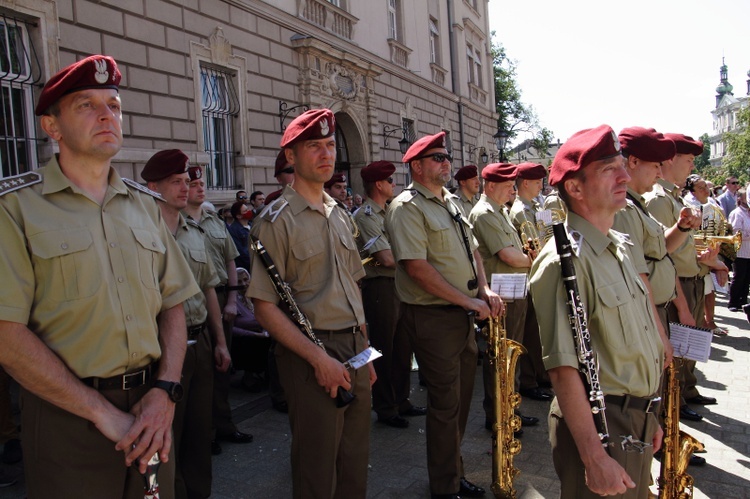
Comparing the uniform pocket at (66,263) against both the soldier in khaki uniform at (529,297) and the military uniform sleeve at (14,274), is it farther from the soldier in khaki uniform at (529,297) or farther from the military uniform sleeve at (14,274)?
the soldier in khaki uniform at (529,297)

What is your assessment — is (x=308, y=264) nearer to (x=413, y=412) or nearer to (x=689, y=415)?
(x=413, y=412)

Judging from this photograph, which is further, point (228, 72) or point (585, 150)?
point (228, 72)

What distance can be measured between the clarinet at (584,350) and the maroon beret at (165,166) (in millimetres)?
2806

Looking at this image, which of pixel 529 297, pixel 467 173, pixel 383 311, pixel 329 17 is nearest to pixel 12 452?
pixel 383 311

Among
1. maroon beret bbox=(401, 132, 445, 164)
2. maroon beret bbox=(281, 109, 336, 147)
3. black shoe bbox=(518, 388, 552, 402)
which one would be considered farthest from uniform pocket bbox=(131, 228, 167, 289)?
black shoe bbox=(518, 388, 552, 402)

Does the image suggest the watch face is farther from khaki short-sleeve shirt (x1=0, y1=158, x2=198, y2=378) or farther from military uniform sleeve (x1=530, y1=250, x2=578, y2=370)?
military uniform sleeve (x1=530, y1=250, x2=578, y2=370)

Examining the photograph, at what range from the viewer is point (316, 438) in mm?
2941

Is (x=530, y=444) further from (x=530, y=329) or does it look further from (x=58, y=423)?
(x=58, y=423)

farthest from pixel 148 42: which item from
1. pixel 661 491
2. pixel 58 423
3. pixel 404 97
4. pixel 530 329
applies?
pixel 404 97

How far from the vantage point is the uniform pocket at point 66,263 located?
6.72 feet

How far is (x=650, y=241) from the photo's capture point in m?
4.12

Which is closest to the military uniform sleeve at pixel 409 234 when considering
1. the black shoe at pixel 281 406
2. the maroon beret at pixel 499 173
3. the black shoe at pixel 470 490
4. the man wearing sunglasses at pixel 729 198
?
the black shoe at pixel 470 490

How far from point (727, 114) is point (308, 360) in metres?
151

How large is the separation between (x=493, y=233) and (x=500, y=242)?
108mm
